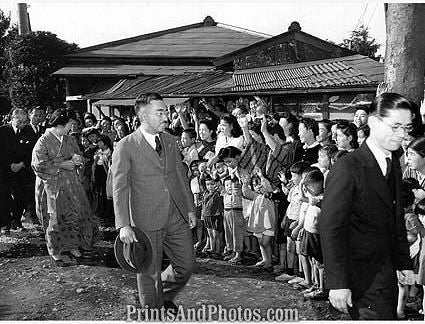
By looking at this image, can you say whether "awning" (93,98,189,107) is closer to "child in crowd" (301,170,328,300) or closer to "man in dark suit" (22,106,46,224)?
"man in dark suit" (22,106,46,224)

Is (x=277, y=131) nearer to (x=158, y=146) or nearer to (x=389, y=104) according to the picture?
(x=158, y=146)

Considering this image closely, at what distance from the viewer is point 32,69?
79.6 ft

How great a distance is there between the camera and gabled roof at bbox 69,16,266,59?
21766 mm

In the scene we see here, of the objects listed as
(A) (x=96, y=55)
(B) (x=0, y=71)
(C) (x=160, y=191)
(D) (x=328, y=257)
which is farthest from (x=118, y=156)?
(B) (x=0, y=71)

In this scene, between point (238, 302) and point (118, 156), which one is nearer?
point (118, 156)

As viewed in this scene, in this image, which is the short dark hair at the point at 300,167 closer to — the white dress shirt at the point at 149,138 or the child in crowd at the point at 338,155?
the child in crowd at the point at 338,155

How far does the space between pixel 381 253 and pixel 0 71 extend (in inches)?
1049

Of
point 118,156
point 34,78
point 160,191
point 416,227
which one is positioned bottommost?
point 416,227

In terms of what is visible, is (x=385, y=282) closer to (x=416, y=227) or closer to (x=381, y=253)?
(x=381, y=253)

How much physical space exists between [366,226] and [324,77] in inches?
238

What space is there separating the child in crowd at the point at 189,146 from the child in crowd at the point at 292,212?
192 cm

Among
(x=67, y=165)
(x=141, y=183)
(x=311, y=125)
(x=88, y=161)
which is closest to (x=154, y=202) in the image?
(x=141, y=183)

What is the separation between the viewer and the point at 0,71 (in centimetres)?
2692

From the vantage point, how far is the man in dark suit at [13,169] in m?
8.77
